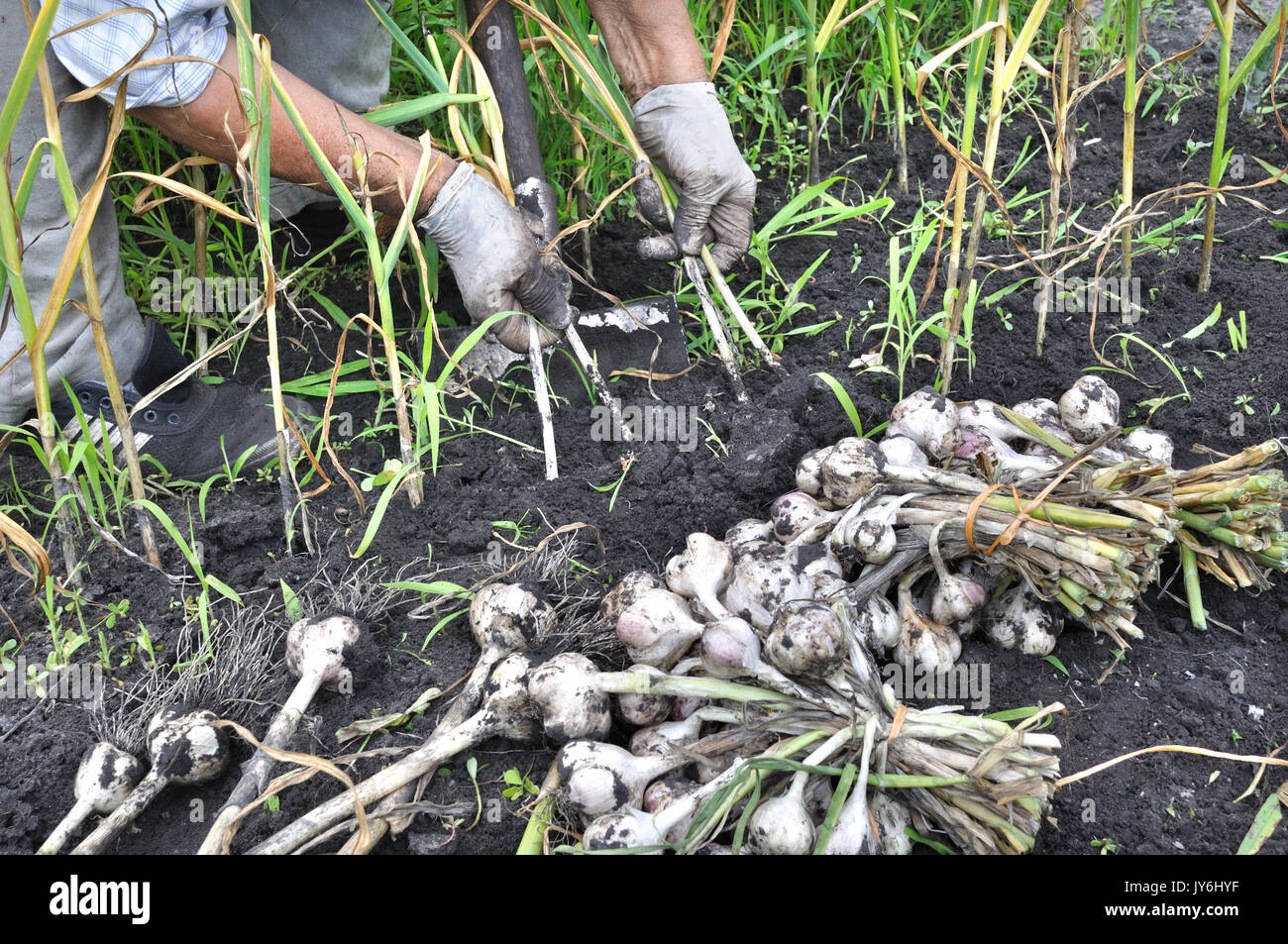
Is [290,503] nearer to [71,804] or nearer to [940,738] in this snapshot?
[71,804]

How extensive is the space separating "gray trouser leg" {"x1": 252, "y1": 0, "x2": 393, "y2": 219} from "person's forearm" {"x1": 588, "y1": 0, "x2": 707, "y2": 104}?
2.11 feet

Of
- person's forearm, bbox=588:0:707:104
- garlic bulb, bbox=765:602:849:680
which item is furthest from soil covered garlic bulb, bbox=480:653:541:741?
person's forearm, bbox=588:0:707:104

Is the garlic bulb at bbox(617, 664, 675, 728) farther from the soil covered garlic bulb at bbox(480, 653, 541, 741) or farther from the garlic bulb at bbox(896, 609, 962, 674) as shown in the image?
the garlic bulb at bbox(896, 609, 962, 674)

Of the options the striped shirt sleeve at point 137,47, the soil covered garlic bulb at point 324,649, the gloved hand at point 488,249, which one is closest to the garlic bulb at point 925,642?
the soil covered garlic bulb at point 324,649

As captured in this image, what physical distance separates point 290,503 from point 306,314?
743mm

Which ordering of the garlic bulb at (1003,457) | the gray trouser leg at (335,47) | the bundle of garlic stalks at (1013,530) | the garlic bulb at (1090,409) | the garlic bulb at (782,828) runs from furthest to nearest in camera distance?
the gray trouser leg at (335,47)
the garlic bulb at (1090,409)
the garlic bulb at (1003,457)
the bundle of garlic stalks at (1013,530)
the garlic bulb at (782,828)

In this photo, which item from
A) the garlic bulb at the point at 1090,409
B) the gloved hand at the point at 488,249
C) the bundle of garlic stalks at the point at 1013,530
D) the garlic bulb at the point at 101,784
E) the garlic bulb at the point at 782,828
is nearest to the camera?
the garlic bulb at the point at 782,828

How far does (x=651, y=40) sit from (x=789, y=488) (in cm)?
103

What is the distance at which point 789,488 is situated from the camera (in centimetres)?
179

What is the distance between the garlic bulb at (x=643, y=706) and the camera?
1388 mm

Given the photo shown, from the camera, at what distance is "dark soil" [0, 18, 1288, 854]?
1.36 metres

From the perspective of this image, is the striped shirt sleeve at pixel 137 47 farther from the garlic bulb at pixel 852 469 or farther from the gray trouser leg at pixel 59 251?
the garlic bulb at pixel 852 469

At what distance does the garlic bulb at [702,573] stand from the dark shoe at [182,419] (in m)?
0.93
